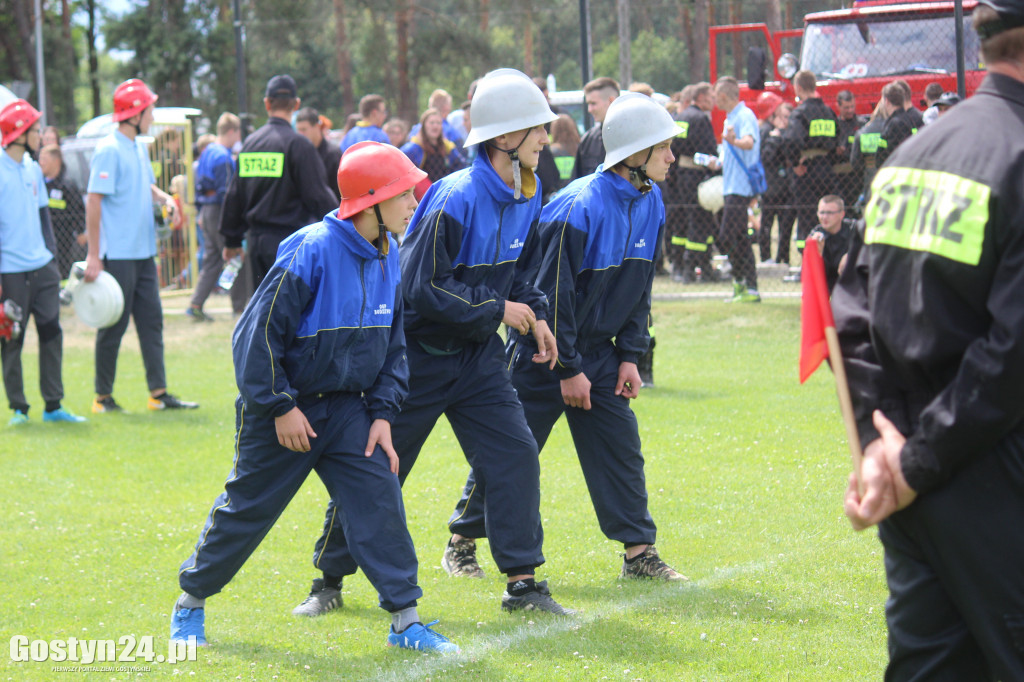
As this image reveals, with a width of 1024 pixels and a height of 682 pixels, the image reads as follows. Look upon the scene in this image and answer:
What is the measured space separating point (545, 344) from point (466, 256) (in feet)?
1.61

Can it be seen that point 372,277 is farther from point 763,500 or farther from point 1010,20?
point 763,500

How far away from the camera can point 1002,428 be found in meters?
2.37

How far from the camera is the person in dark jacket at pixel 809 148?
550 inches

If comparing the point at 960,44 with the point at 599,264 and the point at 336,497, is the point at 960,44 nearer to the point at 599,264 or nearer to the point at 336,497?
the point at 599,264

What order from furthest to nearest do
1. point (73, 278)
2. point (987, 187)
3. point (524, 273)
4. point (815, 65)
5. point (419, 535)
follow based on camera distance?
1. point (815, 65)
2. point (73, 278)
3. point (419, 535)
4. point (524, 273)
5. point (987, 187)

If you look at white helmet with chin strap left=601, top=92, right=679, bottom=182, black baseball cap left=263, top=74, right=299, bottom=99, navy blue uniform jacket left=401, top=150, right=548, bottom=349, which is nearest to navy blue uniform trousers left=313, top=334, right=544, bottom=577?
navy blue uniform jacket left=401, top=150, right=548, bottom=349

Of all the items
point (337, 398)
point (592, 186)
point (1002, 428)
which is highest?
point (592, 186)

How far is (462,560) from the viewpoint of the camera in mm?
5465

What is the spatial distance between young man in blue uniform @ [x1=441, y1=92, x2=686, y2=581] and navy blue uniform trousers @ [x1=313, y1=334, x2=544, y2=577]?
35cm

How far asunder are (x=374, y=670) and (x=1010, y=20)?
9.66 feet

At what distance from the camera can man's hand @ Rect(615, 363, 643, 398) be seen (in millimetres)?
5363

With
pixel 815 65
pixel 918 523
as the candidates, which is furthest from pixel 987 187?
pixel 815 65

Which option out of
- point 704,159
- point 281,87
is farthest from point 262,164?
point 704,159

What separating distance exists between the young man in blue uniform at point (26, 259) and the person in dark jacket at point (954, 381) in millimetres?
7779
